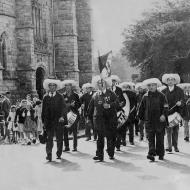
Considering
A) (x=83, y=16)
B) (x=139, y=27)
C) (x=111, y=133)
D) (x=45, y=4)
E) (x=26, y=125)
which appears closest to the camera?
(x=111, y=133)

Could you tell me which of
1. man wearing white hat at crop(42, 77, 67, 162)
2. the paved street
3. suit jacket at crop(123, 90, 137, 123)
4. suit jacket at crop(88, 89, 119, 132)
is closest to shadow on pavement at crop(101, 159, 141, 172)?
the paved street

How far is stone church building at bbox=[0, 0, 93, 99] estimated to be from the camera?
92.7 feet

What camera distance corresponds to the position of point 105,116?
10656 mm

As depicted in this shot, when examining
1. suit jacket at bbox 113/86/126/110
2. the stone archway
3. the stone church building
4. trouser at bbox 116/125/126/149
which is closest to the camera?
trouser at bbox 116/125/126/149

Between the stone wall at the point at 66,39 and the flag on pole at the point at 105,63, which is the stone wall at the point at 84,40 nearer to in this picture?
the stone wall at the point at 66,39

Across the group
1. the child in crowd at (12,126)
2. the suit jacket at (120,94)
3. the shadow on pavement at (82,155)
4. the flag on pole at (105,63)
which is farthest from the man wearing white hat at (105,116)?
the child in crowd at (12,126)

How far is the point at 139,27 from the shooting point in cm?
4081

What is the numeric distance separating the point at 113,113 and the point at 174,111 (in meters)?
1.69

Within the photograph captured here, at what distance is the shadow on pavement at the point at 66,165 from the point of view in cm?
944

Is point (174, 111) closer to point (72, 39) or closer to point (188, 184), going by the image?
point (188, 184)

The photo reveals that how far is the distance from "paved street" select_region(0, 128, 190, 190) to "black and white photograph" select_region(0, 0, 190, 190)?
2 centimetres

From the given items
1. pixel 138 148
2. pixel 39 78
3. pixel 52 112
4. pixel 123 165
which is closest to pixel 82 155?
pixel 52 112

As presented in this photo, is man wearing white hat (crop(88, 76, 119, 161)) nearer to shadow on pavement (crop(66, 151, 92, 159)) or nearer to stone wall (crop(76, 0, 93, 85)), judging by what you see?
shadow on pavement (crop(66, 151, 92, 159))

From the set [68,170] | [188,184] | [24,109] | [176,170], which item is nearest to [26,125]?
[24,109]
